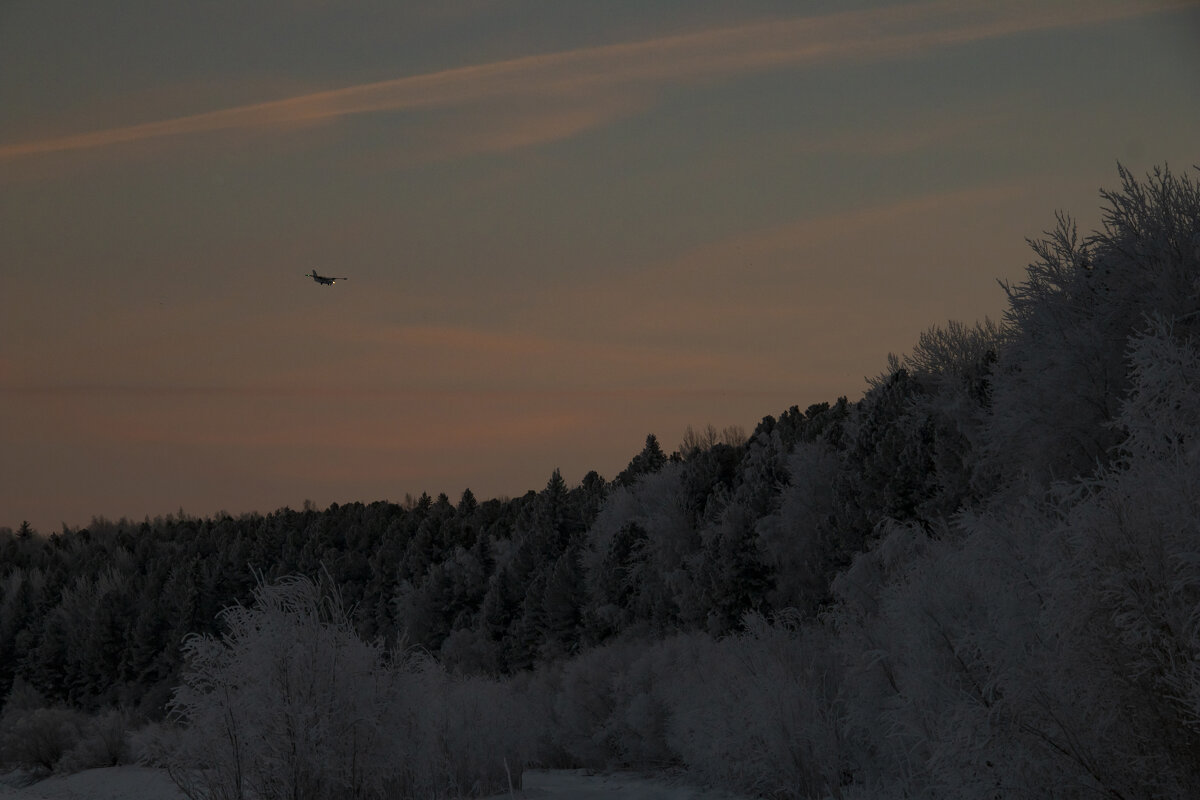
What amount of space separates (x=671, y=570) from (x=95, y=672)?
6211cm

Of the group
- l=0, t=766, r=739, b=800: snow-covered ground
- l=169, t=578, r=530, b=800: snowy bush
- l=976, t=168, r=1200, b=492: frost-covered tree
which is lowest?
l=0, t=766, r=739, b=800: snow-covered ground

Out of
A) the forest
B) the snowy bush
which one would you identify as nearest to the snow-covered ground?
the forest

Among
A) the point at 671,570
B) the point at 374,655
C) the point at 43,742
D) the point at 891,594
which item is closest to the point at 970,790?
the point at 891,594

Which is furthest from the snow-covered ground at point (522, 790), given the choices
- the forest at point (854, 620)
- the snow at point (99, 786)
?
the forest at point (854, 620)

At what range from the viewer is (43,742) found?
71250 mm

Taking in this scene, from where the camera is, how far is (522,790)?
35938mm

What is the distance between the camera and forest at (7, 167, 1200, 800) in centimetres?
1564

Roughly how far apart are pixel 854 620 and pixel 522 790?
11305 mm

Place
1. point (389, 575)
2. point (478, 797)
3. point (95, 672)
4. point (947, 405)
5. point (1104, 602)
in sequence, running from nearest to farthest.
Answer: point (1104, 602), point (478, 797), point (947, 405), point (389, 575), point (95, 672)

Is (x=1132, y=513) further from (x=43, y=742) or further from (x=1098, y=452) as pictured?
(x=43, y=742)

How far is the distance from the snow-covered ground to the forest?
3.82 feet

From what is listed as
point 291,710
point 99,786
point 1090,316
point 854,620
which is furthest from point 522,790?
point 99,786

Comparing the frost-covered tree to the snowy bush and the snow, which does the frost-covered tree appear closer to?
the snowy bush

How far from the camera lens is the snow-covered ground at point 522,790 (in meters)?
37.9
